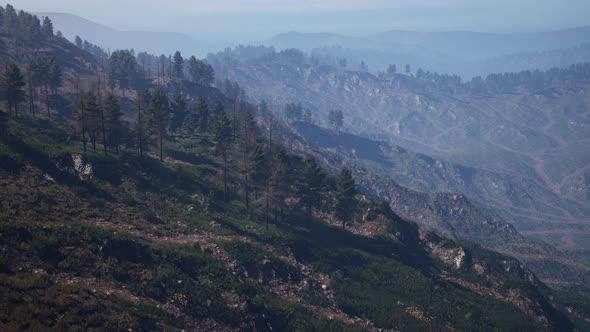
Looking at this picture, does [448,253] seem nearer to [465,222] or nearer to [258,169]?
[258,169]

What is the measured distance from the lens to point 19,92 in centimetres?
5528

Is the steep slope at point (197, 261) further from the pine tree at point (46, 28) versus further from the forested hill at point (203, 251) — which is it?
the pine tree at point (46, 28)

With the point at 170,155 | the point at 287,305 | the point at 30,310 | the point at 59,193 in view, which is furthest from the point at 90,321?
the point at 170,155

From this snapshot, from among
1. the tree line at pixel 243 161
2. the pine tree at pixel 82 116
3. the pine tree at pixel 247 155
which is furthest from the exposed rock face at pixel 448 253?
the pine tree at pixel 82 116

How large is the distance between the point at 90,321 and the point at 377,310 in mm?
27669

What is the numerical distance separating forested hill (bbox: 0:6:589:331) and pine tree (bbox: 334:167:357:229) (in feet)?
0.69

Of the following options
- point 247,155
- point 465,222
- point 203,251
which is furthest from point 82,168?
point 465,222

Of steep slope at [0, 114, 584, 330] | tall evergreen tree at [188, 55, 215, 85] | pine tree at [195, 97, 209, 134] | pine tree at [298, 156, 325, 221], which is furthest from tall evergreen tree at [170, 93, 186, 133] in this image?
tall evergreen tree at [188, 55, 215, 85]

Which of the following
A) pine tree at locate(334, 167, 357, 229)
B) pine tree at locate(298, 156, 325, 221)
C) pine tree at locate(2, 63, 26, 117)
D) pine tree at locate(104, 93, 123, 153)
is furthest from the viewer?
pine tree at locate(334, 167, 357, 229)

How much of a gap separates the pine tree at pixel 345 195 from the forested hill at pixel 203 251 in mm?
209

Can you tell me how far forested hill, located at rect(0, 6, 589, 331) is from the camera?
90.0 feet

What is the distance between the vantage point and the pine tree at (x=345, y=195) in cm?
5481

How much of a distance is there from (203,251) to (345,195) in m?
24.0

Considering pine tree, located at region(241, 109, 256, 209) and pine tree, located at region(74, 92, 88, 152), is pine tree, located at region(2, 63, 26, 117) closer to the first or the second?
pine tree, located at region(74, 92, 88, 152)
